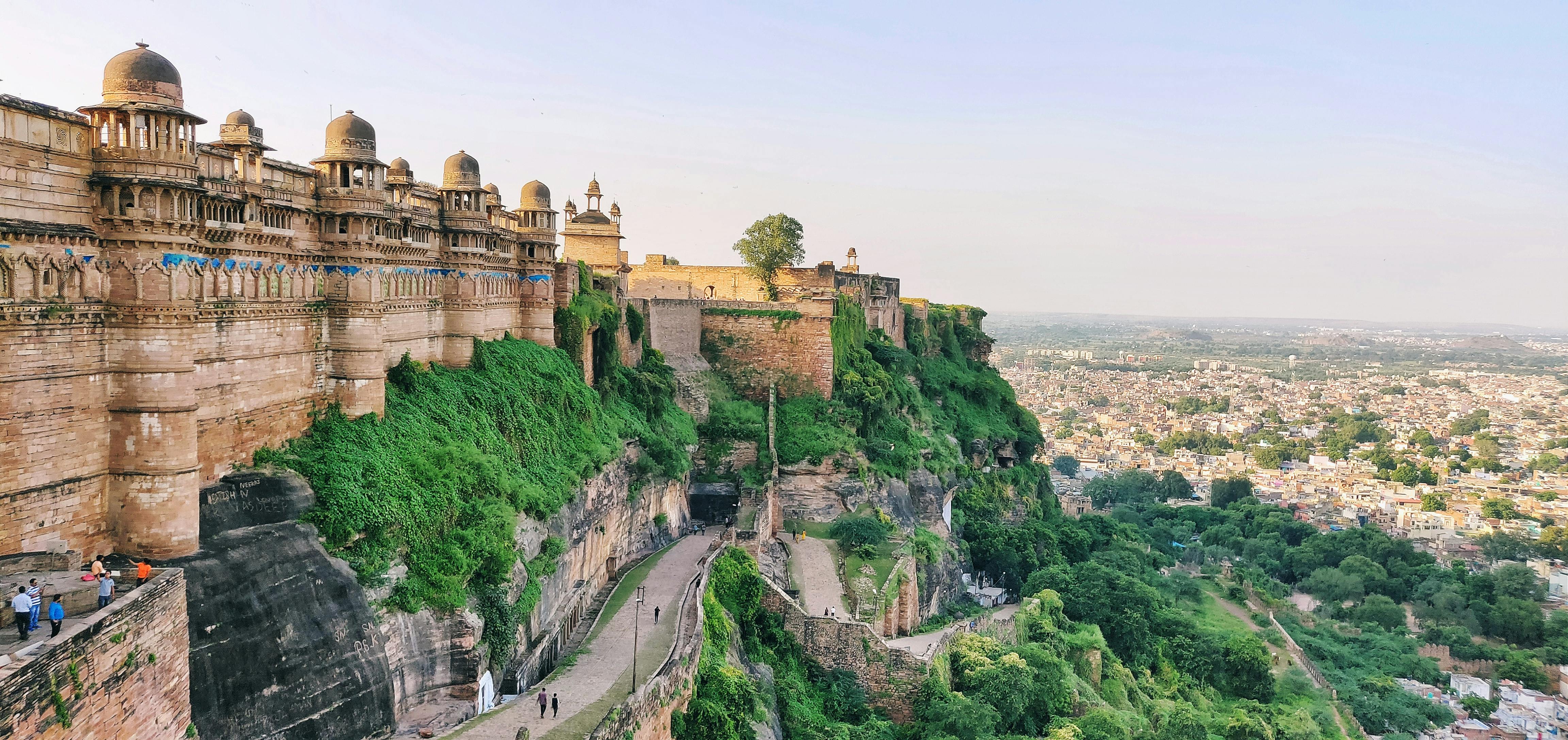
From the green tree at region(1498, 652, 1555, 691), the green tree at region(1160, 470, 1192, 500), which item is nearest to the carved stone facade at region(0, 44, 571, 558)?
the green tree at region(1498, 652, 1555, 691)

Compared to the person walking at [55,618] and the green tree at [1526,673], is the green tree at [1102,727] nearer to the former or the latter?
the person walking at [55,618]

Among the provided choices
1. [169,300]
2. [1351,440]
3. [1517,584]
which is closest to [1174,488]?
[1517,584]

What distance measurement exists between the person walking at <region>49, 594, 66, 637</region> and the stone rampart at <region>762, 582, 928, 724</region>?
16147 mm

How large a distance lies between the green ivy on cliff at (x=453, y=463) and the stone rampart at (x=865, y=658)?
6309 millimetres

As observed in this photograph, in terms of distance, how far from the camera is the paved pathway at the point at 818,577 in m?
26.7

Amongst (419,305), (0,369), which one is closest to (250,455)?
(0,369)

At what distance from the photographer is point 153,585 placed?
36.8 feet

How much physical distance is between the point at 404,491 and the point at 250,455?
2.39 meters

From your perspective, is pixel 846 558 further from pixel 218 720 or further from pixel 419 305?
pixel 218 720

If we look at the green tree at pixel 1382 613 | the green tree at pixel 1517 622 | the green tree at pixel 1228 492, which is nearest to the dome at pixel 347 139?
the green tree at pixel 1382 613

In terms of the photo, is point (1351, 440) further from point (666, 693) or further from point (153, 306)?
point (153, 306)

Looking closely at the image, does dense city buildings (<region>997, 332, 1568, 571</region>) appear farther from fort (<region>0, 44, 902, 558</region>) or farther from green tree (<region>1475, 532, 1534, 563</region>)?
fort (<region>0, 44, 902, 558</region>)

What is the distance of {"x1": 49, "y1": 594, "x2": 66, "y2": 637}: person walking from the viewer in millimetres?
9672

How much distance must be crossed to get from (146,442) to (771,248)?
32.9 metres
